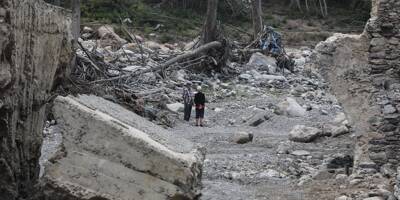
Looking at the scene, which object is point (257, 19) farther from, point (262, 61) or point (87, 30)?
point (87, 30)

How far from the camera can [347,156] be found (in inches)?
351

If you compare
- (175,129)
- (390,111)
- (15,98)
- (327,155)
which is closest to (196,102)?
(175,129)

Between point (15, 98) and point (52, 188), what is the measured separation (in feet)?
2.45

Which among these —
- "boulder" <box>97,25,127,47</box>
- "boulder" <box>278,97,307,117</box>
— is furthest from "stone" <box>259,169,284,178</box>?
"boulder" <box>97,25,127,47</box>

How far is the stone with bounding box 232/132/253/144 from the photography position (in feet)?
35.7

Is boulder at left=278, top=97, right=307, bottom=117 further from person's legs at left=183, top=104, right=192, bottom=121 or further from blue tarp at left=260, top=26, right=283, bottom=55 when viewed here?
blue tarp at left=260, top=26, right=283, bottom=55

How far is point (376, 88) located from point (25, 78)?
4293 mm

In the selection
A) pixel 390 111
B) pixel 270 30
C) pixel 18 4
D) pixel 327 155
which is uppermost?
pixel 18 4

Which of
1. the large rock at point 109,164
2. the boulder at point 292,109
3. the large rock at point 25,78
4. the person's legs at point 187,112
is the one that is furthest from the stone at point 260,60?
the large rock at point 109,164

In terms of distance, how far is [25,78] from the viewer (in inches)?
211

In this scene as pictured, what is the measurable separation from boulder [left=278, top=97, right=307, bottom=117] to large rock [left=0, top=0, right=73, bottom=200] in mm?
8287

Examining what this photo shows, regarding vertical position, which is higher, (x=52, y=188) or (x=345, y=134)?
(x=52, y=188)

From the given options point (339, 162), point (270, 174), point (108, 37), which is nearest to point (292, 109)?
point (339, 162)

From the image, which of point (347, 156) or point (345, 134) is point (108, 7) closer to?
point (345, 134)
